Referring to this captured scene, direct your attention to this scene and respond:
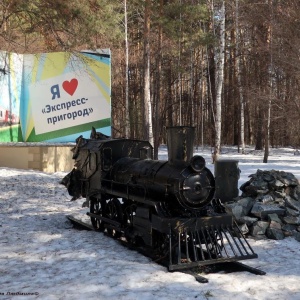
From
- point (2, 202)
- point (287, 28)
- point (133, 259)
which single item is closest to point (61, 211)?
point (2, 202)

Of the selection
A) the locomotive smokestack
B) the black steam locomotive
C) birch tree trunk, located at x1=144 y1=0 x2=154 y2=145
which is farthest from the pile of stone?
birch tree trunk, located at x1=144 y1=0 x2=154 y2=145

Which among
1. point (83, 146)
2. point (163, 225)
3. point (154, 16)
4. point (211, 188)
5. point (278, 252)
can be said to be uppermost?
point (154, 16)

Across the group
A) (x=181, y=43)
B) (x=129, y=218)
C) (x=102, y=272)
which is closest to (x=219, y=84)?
(x=181, y=43)

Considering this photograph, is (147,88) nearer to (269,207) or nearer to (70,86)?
(70,86)

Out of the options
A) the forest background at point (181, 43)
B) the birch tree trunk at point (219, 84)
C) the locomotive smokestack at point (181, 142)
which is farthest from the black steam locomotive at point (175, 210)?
the birch tree trunk at point (219, 84)

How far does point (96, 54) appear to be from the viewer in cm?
1878

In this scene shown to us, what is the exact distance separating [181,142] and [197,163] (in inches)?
15.3

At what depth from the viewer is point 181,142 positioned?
6527 millimetres

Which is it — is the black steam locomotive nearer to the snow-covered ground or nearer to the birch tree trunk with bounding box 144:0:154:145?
the snow-covered ground

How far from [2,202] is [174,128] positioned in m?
7.75

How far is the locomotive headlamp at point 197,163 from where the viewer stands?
21.1 ft

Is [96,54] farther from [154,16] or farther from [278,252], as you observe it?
[278,252]

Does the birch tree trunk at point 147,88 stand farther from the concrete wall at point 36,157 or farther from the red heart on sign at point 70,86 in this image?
the concrete wall at point 36,157

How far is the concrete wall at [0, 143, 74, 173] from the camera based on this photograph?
1891 centimetres
